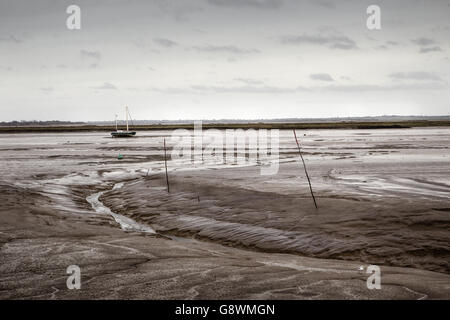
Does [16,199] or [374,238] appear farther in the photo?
[16,199]

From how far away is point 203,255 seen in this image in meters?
8.53

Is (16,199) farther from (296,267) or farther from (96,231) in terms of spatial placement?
(296,267)

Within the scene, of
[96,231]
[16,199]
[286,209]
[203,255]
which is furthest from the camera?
[16,199]

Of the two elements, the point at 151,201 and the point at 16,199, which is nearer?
the point at 16,199

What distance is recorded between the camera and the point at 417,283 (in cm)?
641

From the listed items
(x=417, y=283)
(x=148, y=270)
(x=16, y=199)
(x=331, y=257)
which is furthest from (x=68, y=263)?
(x=16, y=199)

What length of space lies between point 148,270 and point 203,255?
62.1 inches

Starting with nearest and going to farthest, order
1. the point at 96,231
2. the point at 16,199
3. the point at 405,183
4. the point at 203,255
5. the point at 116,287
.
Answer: the point at 116,287, the point at 203,255, the point at 96,231, the point at 16,199, the point at 405,183

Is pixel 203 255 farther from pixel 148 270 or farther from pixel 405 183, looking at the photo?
pixel 405 183
